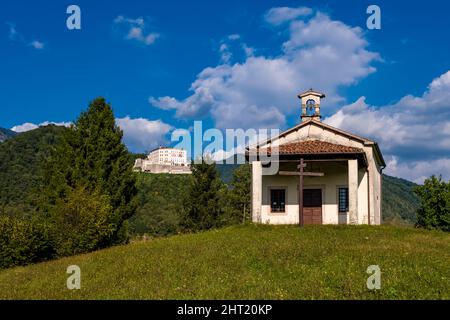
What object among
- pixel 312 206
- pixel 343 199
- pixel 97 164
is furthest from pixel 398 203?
pixel 97 164

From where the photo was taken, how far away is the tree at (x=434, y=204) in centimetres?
3303

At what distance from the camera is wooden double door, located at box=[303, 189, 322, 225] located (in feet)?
91.8

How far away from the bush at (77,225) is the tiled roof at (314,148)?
34.5ft

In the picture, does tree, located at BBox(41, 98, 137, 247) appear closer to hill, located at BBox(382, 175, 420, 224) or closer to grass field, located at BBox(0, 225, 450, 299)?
grass field, located at BBox(0, 225, 450, 299)

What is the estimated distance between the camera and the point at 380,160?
3275 cm

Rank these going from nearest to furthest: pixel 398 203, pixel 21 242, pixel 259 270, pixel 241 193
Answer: pixel 259 270 → pixel 21 242 → pixel 241 193 → pixel 398 203

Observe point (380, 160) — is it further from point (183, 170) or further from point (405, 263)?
point (183, 170)

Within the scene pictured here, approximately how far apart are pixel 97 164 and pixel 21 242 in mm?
12581

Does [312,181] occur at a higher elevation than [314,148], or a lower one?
lower

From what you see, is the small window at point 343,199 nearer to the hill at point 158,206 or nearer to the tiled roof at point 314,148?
the tiled roof at point 314,148

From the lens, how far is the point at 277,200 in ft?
93.8

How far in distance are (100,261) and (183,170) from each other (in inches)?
4460

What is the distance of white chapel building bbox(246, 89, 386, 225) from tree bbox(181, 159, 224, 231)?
74.5 feet

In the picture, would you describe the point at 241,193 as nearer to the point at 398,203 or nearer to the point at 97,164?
the point at 97,164
